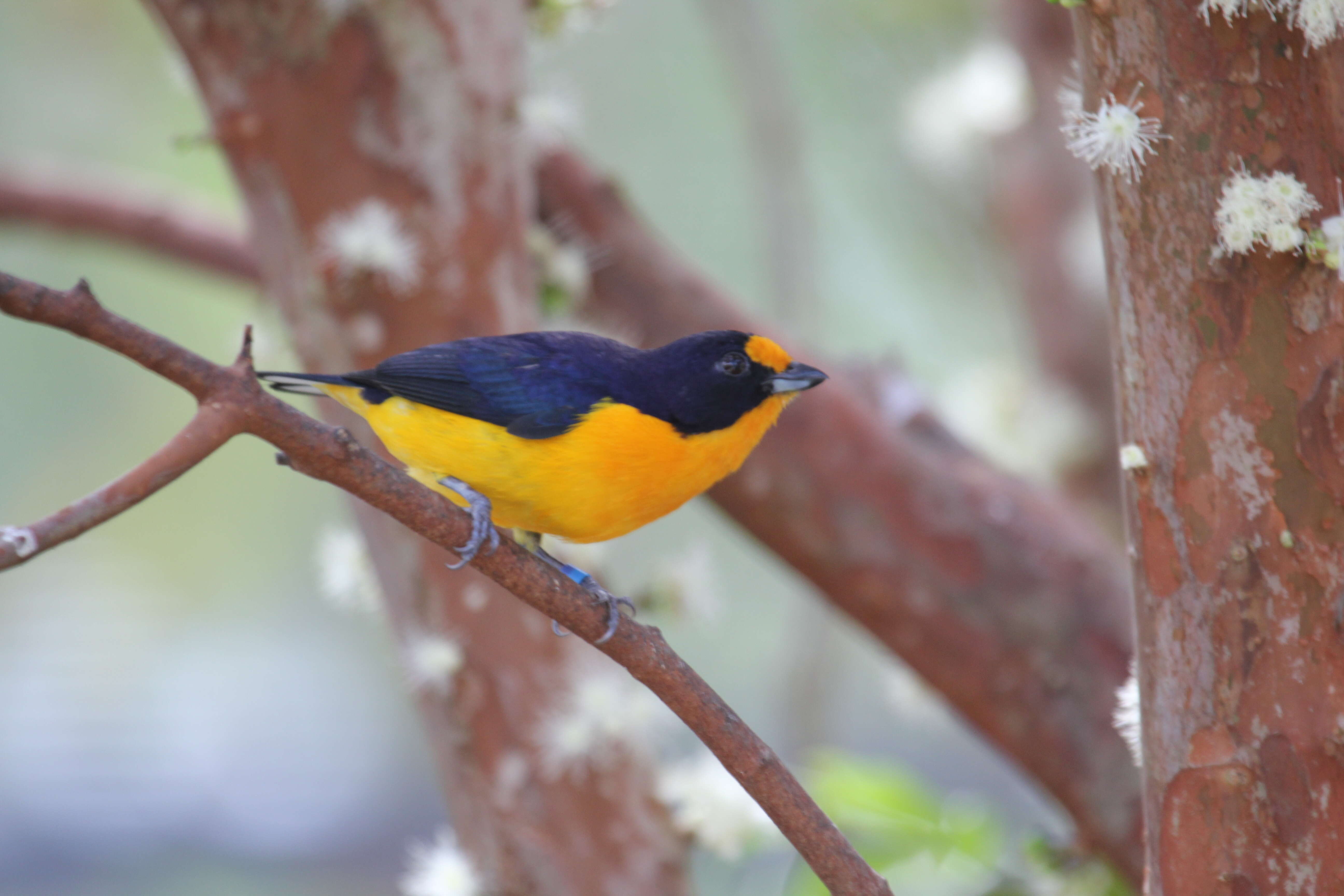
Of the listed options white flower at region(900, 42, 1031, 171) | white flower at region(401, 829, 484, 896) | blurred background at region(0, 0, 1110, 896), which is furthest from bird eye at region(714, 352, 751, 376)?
white flower at region(900, 42, 1031, 171)

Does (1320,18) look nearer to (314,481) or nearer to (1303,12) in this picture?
(1303,12)

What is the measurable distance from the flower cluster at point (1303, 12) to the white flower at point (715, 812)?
203 centimetres

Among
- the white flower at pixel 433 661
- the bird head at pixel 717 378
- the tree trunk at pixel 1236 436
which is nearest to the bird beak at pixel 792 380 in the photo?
the bird head at pixel 717 378

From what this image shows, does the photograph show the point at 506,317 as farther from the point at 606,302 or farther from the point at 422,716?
the point at 422,716

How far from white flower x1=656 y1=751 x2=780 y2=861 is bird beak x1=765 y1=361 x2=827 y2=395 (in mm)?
1211

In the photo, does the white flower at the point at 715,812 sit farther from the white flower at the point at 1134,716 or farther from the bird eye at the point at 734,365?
the bird eye at the point at 734,365

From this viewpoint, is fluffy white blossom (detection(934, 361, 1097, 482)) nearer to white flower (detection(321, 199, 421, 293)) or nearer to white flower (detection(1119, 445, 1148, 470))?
white flower (detection(321, 199, 421, 293))

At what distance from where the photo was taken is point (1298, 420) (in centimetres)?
153

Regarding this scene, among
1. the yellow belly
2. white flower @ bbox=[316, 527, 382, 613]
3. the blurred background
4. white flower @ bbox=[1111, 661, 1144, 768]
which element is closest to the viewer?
white flower @ bbox=[1111, 661, 1144, 768]

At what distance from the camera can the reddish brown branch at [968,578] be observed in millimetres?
3123

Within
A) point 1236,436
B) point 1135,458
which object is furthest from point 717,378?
point 1236,436

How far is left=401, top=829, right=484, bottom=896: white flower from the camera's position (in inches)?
114

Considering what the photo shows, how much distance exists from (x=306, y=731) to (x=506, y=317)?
214 inches

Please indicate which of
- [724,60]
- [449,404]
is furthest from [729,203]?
[449,404]
